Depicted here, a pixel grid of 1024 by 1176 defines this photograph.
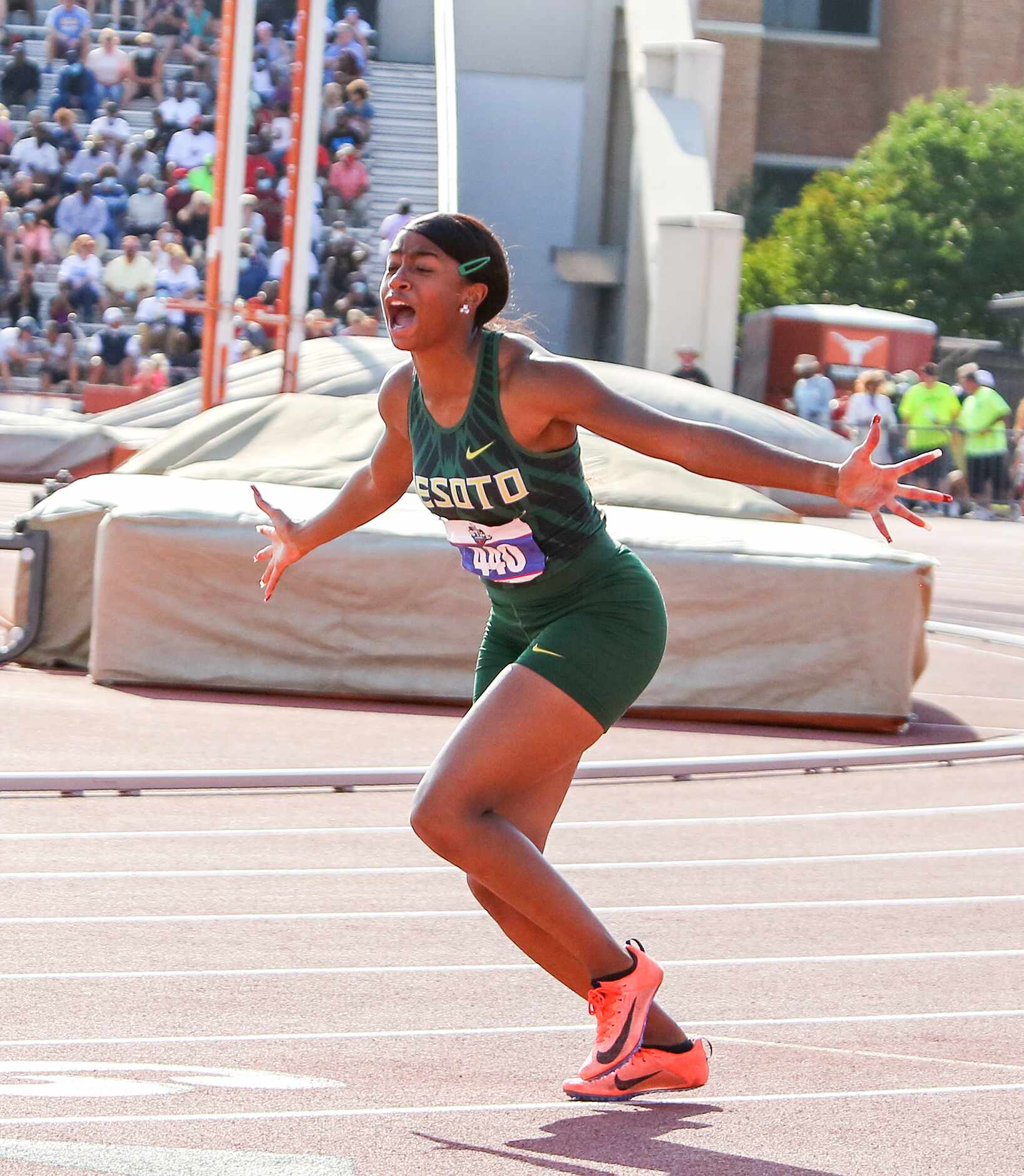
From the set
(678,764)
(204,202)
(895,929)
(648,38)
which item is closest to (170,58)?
(204,202)

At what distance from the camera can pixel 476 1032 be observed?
476 cm

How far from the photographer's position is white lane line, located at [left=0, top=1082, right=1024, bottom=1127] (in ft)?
12.9

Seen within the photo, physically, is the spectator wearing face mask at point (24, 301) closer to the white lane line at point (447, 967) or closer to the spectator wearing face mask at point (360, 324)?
the spectator wearing face mask at point (360, 324)

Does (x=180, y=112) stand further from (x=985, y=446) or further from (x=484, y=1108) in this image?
(x=484, y=1108)

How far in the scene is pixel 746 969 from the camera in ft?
18.1

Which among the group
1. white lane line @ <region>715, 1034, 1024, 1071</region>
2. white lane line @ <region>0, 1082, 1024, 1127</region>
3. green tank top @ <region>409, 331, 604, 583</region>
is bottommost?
white lane line @ <region>715, 1034, 1024, 1071</region>

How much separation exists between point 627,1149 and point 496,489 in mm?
1294

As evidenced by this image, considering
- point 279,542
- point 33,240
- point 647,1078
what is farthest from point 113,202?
point 647,1078

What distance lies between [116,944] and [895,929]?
218 centimetres

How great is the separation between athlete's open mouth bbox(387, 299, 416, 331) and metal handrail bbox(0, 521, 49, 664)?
20.9ft

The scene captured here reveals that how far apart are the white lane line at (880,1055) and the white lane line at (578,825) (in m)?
2.48

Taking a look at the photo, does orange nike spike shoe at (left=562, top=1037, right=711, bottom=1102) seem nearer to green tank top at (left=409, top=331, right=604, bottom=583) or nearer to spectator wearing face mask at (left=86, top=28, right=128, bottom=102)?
green tank top at (left=409, top=331, right=604, bottom=583)

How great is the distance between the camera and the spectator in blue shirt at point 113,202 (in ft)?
83.0

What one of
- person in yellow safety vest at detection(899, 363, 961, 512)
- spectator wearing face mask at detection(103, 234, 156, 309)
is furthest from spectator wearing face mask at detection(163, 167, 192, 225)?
person in yellow safety vest at detection(899, 363, 961, 512)
